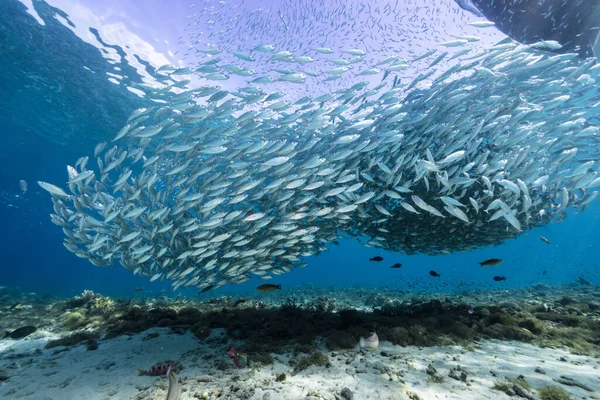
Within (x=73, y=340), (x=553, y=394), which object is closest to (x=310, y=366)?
(x=553, y=394)

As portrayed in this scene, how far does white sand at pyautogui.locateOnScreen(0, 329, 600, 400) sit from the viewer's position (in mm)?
3672

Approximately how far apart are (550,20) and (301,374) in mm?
11870

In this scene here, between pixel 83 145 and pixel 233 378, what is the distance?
105 ft

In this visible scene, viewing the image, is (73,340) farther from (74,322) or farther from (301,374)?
(301,374)

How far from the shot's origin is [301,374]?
4262mm

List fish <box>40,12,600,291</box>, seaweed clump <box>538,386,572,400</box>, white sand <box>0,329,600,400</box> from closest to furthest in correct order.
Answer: seaweed clump <box>538,386,572,400</box>
white sand <box>0,329,600,400</box>
fish <box>40,12,600,291</box>

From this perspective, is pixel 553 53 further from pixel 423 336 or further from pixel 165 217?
pixel 165 217

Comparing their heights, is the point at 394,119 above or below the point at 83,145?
below

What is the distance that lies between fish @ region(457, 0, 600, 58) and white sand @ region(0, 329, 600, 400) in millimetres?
9292

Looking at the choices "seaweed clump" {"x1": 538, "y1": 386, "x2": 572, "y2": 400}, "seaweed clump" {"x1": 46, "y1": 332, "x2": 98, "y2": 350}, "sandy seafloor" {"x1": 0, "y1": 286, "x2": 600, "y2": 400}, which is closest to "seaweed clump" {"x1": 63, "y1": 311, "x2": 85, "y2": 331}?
"sandy seafloor" {"x1": 0, "y1": 286, "x2": 600, "y2": 400}

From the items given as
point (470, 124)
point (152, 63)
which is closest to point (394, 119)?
point (470, 124)

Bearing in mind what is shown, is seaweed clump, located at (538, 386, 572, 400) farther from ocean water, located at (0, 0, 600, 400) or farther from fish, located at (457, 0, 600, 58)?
fish, located at (457, 0, 600, 58)

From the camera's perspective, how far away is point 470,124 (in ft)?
23.8

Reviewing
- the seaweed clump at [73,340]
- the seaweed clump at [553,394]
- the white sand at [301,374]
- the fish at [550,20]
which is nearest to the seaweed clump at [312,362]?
the white sand at [301,374]
